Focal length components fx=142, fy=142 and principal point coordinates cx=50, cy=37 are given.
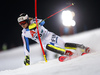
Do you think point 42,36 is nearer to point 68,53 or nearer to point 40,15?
point 68,53

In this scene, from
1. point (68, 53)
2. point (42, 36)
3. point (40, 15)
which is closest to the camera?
point (68, 53)

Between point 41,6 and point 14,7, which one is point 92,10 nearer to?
point 41,6

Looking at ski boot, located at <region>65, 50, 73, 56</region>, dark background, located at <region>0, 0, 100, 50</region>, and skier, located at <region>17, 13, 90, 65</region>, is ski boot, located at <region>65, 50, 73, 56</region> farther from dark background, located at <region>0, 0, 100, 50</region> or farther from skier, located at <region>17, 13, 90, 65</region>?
dark background, located at <region>0, 0, 100, 50</region>

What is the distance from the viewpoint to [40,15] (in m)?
7.15

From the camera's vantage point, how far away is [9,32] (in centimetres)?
1089

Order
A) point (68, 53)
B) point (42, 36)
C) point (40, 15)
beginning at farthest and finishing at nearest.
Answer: point (40, 15)
point (42, 36)
point (68, 53)

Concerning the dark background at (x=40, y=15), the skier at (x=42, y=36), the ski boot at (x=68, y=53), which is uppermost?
the dark background at (x=40, y=15)

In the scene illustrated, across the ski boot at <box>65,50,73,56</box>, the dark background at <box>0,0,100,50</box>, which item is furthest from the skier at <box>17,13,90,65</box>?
the dark background at <box>0,0,100,50</box>

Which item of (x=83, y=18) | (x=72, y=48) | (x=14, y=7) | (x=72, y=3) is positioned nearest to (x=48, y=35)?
(x=72, y=48)

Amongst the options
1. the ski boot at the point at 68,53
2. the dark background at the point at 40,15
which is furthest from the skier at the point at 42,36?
the dark background at the point at 40,15

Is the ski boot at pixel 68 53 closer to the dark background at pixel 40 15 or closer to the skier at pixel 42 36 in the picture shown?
the skier at pixel 42 36

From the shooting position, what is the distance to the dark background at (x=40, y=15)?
7.90 m

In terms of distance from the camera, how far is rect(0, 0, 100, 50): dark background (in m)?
7.90

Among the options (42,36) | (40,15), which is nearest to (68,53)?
(42,36)
